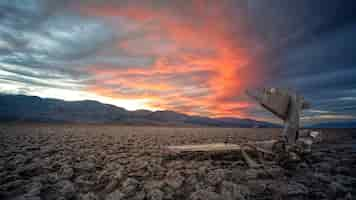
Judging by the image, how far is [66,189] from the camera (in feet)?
9.29

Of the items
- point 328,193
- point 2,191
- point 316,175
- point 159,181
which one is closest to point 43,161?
point 2,191

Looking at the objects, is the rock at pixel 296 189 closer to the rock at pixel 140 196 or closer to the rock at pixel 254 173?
the rock at pixel 254 173

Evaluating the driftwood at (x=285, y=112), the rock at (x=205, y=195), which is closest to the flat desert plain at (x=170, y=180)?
the rock at (x=205, y=195)

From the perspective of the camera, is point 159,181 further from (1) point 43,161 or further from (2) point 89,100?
(2) point 89,100

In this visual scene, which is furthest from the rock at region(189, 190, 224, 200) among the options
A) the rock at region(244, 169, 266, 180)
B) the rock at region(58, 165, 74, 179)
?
the rock at region(58, 165, 74, 179)

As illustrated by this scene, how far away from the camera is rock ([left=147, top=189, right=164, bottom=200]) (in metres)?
2.56

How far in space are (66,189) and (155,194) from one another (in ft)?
5.09

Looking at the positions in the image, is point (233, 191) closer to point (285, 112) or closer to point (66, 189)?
point (285, 112)

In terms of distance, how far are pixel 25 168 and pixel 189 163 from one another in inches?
154

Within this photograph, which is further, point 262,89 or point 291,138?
point 291,138

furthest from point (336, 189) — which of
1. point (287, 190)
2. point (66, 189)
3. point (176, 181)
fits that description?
point (66, 189)

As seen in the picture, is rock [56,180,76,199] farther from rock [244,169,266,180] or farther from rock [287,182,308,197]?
rock [287,182,308,197]

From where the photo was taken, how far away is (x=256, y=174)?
11.5ft

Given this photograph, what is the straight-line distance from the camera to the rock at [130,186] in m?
2.74
